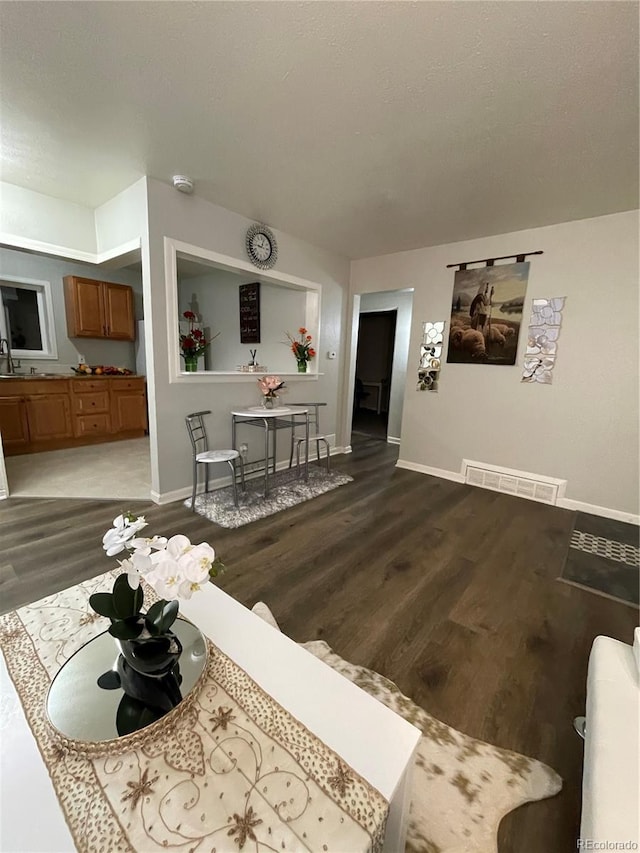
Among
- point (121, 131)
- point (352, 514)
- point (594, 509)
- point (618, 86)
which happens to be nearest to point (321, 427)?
point (352, 514)

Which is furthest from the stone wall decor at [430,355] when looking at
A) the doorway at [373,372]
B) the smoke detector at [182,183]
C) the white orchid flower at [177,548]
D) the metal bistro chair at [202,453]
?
the white orchid flower at [177,548]

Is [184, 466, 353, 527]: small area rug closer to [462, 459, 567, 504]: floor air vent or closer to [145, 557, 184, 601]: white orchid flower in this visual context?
[462, 459, 567, 504]: floor air vent

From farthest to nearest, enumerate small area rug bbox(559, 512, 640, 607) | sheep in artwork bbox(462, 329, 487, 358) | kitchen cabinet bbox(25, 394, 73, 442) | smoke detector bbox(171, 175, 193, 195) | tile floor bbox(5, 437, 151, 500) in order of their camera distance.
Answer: kitchen cabinet bbox(25, 394, 73, 442), sheep in artwork bbox(462, 329, 487, 358), tile floor bbox(5, 437, 151, 500), smoke detector bbox(171, 175, 193, 195), small area rug bbox(559, 512, 640, 607)

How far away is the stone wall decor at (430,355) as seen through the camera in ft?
12.6

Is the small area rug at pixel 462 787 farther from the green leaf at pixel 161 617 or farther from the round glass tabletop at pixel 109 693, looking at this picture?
the green leaf at pixel 161 617

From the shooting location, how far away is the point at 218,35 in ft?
4.57

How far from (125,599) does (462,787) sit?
118 cm

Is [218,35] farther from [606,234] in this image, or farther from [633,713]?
[606,234]

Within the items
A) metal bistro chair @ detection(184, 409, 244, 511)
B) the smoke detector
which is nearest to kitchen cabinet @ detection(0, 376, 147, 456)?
metal bistro chair @ detection(184, 409, 244, 511)

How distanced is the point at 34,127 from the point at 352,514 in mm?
3338

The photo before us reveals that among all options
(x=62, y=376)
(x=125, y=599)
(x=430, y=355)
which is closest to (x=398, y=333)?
(x=430, y=355)

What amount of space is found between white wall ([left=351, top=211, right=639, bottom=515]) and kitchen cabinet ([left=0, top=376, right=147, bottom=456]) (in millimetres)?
4232

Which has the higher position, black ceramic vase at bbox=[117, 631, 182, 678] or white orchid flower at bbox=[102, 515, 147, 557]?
white orchid flower at bbox=[102, 515, 147, 557]

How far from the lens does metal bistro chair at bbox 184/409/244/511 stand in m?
2.86
